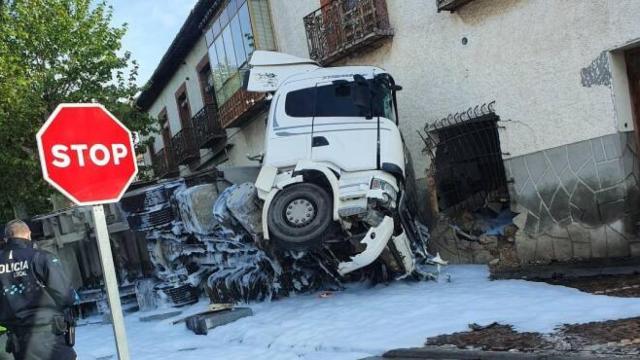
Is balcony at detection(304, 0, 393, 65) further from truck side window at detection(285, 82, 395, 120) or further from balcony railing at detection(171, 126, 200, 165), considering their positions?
balcony railing at detection(171, 126, 200, 165)

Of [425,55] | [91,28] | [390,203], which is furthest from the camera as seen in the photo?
[91,28]

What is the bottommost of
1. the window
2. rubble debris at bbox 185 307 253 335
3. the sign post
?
rubble debris at bbox 185 307 253 335

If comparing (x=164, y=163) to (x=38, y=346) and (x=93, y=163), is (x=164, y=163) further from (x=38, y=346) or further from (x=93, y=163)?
(x=93, y=163)

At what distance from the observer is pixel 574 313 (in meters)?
5.18

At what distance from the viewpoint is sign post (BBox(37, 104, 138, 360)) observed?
3379 millimetres

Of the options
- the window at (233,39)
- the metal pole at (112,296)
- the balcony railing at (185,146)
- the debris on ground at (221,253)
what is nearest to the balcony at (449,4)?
the debris on ground at (221,253)

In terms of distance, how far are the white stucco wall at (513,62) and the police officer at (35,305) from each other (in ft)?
21.2

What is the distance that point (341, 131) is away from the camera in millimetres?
7738

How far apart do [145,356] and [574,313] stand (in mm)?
4626

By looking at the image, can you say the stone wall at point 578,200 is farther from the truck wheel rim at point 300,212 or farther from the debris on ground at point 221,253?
the truck wheel rim at point 300,212

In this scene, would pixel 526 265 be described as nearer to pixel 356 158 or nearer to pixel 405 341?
pixel 356 158

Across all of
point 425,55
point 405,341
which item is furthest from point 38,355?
point 425,55

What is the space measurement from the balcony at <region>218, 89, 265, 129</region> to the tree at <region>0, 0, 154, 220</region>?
2696 mm

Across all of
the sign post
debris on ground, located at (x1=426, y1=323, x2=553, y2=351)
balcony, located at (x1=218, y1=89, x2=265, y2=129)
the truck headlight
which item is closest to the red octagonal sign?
the sign post
